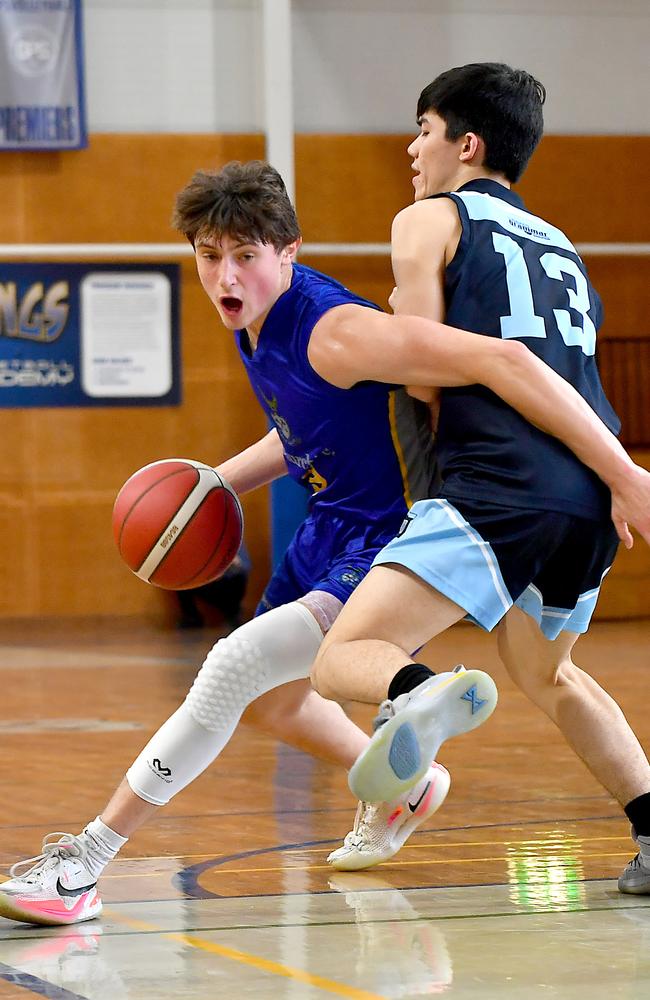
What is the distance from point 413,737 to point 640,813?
80 centimetres

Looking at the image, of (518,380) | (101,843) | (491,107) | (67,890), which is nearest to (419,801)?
(101,843)

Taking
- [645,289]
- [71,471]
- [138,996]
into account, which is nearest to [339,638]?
[138,996]

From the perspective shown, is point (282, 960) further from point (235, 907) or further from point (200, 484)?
point (200, 484)

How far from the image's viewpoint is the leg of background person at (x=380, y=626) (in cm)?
257

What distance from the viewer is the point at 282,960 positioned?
2.39 m

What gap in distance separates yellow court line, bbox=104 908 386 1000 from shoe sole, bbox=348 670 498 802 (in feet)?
0.93

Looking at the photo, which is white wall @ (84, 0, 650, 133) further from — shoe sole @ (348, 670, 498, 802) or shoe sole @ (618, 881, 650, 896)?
shoe sole @ (348, 670, 498, 802)

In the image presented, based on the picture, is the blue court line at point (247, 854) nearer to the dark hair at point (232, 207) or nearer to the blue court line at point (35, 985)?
the blue court line at point (35, 985)

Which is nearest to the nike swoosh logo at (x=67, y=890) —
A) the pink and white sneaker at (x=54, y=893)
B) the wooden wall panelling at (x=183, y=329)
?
the pink and white sneaker at (x=54, y=893)

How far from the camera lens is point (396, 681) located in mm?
2475

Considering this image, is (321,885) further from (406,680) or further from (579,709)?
(406,680)

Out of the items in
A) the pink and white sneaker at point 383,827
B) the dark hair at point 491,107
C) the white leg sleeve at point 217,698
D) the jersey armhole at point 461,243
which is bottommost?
the pink and white sneaker at point 383,827

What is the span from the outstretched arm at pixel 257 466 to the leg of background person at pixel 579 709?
713 mm

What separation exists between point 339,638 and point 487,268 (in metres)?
0.73
